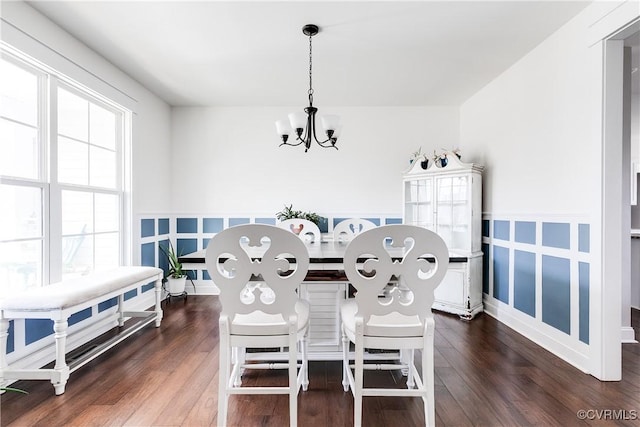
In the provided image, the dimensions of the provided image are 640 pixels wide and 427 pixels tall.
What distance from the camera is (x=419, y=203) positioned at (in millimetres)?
3830

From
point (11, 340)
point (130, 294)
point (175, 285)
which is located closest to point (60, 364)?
point (11, 340)

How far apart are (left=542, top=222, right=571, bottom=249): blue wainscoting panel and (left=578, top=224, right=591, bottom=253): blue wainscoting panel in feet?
0.32

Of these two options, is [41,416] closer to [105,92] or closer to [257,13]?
[105,92]

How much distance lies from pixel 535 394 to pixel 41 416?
2766mm

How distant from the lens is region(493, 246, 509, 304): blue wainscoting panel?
10.2ft

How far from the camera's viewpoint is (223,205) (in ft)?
13.9

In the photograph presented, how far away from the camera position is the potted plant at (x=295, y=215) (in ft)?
13.2

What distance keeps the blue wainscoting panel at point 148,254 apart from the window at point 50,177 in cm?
39

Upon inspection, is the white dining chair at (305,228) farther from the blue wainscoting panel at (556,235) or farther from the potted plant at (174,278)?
the blue wainscoting panel at (556,235)

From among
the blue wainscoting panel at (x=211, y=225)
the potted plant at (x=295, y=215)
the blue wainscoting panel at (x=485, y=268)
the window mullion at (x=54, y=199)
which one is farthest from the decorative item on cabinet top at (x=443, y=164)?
the window mullion at (x=54, y=199)

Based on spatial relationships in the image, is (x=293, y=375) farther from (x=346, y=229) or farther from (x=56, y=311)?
(x=346, y=229)

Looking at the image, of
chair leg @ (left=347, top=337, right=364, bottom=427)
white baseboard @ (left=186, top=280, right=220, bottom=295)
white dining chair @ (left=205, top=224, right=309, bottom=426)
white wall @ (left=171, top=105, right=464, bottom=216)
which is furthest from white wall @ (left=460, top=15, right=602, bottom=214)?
white baseboard @ (left=186, top=280, right=220, bottom=295)

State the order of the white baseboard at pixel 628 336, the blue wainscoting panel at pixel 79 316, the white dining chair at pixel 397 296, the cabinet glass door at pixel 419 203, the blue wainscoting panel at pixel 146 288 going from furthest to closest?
the cabinet glass door at pixel 419 203
the blue wainscoting panel at pixel 146 288
the white baseboard at pixel 628 336
the blue wainscoting panel at pixel 79 316
the white dining chair at pixel 397 296

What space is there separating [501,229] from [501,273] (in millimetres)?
445
